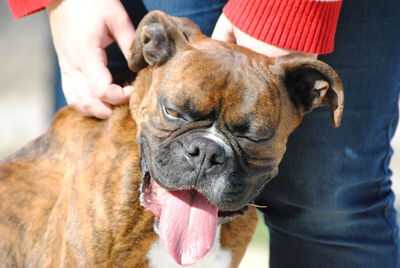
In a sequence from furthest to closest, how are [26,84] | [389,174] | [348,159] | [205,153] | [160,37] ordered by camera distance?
[26,84]
[389,174]
[348,159]
[160,37]
[205,153]

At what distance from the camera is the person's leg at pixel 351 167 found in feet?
10.7

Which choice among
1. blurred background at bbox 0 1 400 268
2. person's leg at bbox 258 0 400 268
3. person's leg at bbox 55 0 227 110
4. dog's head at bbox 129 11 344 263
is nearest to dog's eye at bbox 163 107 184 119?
dog's head at bbox 129 11 344 263

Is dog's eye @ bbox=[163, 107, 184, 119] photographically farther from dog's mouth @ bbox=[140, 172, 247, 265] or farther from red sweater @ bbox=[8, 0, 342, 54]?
red sweater @ bbox=[8, 0, 342, 54]

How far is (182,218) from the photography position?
9.83ft

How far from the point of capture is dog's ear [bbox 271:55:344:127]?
2994 millimetres

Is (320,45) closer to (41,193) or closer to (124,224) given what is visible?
(124,224)

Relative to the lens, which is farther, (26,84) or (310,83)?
(26,84)

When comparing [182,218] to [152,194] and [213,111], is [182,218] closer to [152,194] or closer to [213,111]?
[152,194]

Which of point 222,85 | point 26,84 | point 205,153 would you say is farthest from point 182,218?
point 26,84

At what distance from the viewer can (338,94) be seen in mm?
2994

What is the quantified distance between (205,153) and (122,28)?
0.82m

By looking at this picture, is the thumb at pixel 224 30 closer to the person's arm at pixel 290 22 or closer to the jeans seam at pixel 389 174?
the person's arm at pixel 290 22

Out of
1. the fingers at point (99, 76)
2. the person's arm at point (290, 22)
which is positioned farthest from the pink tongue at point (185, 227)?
the person's arm at point (290, 22)

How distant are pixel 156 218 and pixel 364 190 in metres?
1.15
